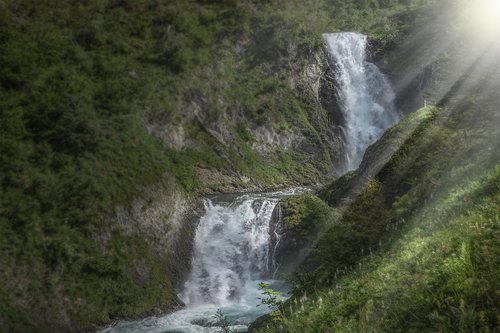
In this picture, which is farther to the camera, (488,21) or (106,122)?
(106,122)

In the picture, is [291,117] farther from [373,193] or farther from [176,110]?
[373,193]

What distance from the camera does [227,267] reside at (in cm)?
2252

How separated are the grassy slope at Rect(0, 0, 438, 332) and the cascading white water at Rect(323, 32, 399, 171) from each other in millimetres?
4284

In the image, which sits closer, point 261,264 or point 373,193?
point 373,193

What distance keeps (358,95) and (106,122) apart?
30.9 metres

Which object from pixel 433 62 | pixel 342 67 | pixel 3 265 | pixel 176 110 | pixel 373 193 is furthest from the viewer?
pixel 342 67

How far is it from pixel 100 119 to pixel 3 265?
10.0 metres

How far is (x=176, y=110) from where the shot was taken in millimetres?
31234

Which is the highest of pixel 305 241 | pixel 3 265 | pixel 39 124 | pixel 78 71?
pixel 78 71

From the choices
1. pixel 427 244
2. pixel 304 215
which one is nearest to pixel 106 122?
pixel 304 215

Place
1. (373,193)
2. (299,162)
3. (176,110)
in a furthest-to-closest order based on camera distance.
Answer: (299,162), (176,110), (373,193)

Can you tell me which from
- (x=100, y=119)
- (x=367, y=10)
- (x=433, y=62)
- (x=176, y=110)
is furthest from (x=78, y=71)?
(x=367, y=10)

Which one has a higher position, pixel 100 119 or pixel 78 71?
pixel 78 71

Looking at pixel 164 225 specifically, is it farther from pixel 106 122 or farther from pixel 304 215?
pixel 304 215
